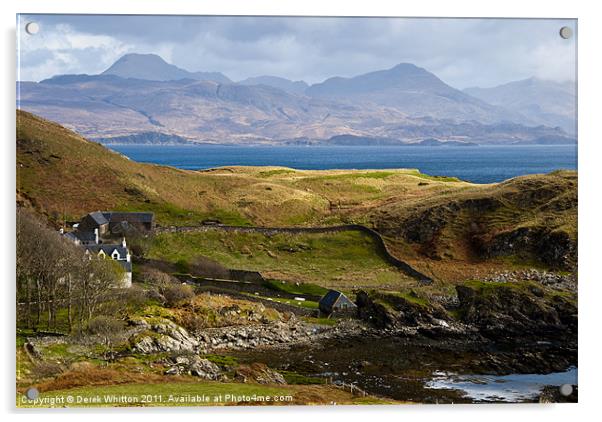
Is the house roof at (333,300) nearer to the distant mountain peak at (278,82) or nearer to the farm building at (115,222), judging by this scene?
the farm building at (115,222)

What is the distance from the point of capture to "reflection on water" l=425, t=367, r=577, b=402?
15.5 metres

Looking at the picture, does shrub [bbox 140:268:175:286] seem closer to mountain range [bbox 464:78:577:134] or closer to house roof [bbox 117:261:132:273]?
house roof [bbox 117:261:132:273]

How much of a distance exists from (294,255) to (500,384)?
7.78 meters

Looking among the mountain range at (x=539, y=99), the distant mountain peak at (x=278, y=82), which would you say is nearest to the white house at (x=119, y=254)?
the distant mountain peak at (x=278, y=82)

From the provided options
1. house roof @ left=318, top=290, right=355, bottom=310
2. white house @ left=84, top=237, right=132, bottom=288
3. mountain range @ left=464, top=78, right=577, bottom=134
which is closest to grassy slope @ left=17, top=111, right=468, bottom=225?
white house @ left=84, top=237, right=132, bottom=288

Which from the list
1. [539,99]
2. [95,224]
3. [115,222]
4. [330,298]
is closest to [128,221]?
[115,222]

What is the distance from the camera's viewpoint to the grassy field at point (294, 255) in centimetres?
2119

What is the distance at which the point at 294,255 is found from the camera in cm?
2209

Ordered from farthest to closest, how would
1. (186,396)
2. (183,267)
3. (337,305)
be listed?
1. (337,305)
2. (183,267)
3. (186,396)

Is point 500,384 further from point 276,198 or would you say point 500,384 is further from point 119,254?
point 276,198

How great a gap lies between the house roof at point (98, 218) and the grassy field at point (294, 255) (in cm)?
174

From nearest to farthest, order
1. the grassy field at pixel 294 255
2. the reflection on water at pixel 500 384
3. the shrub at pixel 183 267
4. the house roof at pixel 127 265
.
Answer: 1. the reflection on water at pixel 500 384
2. the house roof at pixel 127 265
3. the shrub at pixel 183 267
4. the grassy field at pixel 294 255

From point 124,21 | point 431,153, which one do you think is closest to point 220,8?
point 124,21

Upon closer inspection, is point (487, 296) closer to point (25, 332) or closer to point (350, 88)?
point (350, 88)
